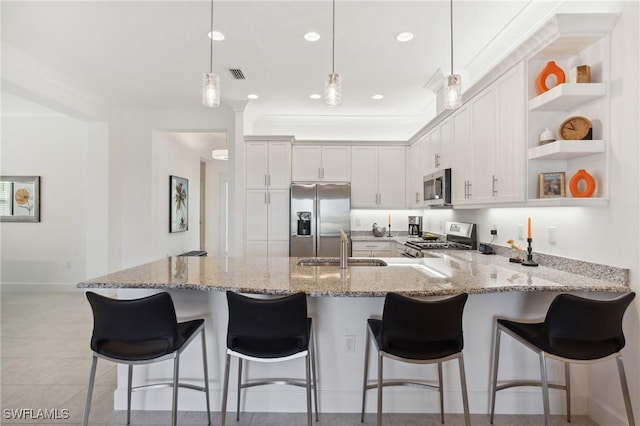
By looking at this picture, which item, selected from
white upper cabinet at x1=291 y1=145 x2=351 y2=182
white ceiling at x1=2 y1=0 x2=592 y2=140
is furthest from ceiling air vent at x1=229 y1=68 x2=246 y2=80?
white upper cabinet at x1=291 y1=145 x2=351 y2=182

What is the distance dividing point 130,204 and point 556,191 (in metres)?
5.43

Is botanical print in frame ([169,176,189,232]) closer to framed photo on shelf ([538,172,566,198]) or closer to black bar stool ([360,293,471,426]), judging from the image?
black bar stool ([360,293,471,426])

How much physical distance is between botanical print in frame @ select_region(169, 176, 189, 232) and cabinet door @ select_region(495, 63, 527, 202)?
509 centimetres

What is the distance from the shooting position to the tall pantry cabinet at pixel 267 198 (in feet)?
16.2

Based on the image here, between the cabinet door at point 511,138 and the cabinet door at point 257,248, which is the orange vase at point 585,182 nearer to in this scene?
the cabinet door at point 511,138

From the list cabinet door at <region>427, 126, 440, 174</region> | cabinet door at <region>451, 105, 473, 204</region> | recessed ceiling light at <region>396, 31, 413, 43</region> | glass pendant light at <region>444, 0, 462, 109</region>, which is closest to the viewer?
glass pendant light at <region>444, 0, 462, 109</region>

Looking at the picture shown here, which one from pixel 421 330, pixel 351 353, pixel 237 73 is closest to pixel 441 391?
pixel 351 353

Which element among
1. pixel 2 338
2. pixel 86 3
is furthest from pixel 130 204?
pixel 86 3

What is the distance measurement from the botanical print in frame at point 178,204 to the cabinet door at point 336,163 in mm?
2729

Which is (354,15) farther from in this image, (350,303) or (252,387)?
(252,387)

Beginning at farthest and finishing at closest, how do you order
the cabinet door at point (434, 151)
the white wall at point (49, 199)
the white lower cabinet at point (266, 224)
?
the white wall at point (49, 199), the white lower cabinet at point (266, 224), the cabinet door at point (434, 151)

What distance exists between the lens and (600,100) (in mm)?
2107

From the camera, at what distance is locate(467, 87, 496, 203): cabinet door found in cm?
282

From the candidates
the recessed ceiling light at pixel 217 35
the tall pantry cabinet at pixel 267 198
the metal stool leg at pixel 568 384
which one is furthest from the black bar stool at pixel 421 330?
the tall pantry cabinet at pixel 267 198
